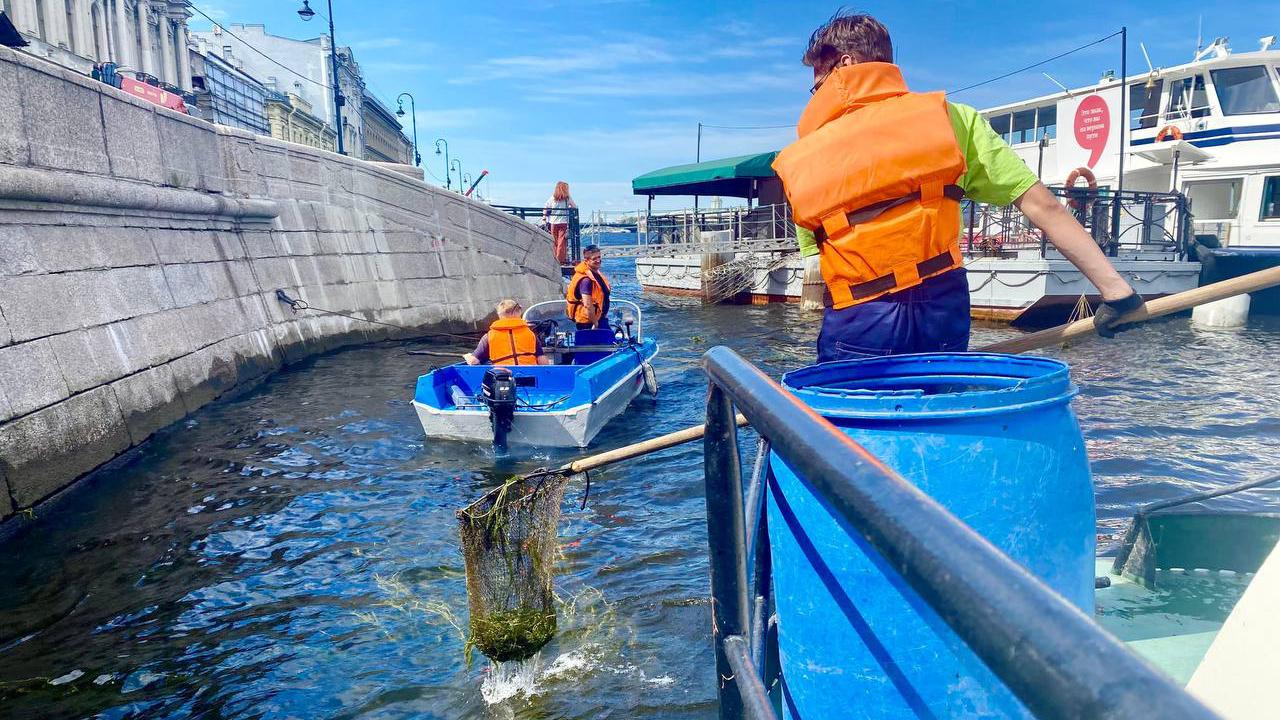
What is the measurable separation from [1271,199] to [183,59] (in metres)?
43.4

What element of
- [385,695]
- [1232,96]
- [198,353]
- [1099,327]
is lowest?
[385,695]

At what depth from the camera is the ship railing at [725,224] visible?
98.7ft

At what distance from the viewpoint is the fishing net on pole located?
152 inches

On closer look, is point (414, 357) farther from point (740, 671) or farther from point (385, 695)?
point (740, 671)

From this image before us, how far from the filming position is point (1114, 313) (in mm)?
2855

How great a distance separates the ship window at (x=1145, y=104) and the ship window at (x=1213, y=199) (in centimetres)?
225

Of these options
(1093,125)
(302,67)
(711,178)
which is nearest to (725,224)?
(711,178)

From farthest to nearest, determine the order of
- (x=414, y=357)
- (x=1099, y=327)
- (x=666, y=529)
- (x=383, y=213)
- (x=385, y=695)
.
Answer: (x=383, y=213) → (x=414, y=357) → (x=666, y=529) → (x=385, y=695) → (x=1099, y=327)

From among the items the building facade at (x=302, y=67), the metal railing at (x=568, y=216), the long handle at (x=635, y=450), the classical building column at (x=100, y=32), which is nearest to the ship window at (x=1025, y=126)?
the metal railing at (x=568, y=216)

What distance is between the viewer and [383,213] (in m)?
16.7

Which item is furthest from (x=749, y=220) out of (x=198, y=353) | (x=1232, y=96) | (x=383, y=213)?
(x=198, y=353)

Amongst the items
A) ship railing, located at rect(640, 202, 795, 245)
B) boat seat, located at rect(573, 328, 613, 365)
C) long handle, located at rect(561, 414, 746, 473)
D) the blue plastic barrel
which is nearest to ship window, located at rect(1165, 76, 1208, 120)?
ship railing, located at rect(640, 202, 795, 245)

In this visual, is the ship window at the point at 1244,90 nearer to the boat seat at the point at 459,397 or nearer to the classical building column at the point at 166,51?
the boat seat at the point at 459,397

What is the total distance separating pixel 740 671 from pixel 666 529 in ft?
15.9
